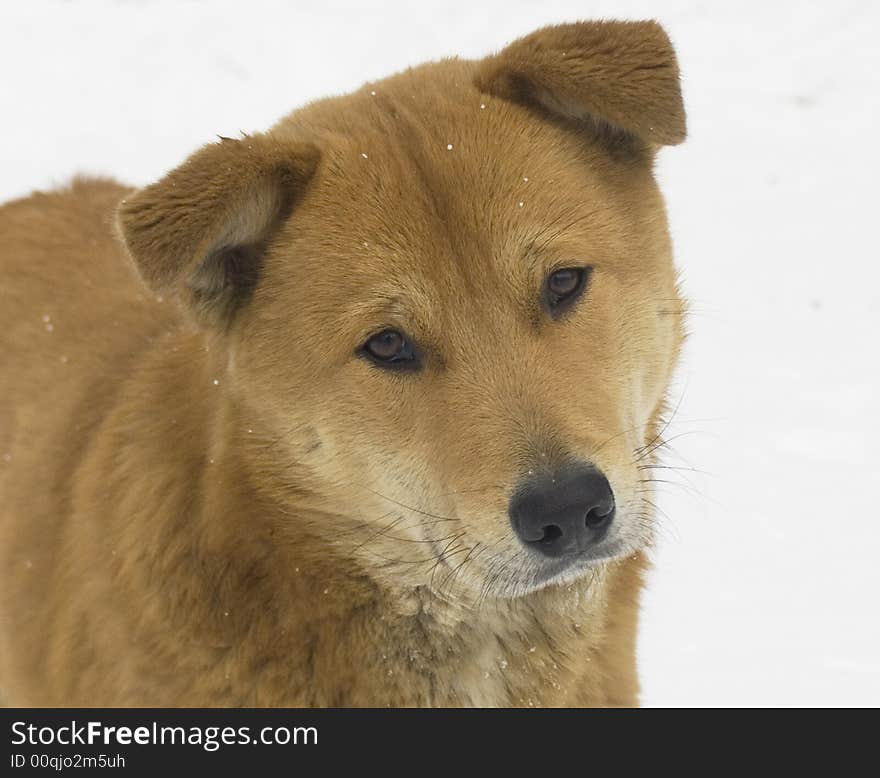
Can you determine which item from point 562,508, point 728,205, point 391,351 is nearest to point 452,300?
point 391,351

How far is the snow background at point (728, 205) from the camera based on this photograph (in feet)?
18.0

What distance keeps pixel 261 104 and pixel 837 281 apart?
4.36 m

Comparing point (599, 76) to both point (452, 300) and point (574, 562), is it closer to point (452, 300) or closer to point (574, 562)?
point (452, 300)

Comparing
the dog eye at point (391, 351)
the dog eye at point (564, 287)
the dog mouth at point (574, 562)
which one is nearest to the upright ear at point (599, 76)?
the dog eye at point (564, 287)

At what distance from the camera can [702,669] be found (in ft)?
17.4

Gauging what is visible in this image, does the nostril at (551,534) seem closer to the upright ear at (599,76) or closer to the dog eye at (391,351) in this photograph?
the dog eye at (391,351)

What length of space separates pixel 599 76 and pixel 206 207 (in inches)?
44.9

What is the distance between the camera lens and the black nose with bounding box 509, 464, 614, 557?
2.98 metres

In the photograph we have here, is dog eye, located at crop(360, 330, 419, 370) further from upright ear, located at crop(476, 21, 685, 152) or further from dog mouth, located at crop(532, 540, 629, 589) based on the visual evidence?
upright ear, located at crop(476, 21, 685, 152)

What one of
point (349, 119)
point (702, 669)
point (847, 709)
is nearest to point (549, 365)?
point (349, 119)

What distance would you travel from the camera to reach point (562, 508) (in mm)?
2980

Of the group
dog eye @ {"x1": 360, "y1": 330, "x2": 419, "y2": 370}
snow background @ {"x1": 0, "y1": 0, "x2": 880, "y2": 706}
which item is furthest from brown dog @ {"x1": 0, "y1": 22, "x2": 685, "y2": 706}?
snow background @ {"x1": 0, "y1": 0, "x2": 880, "y2": 706}
